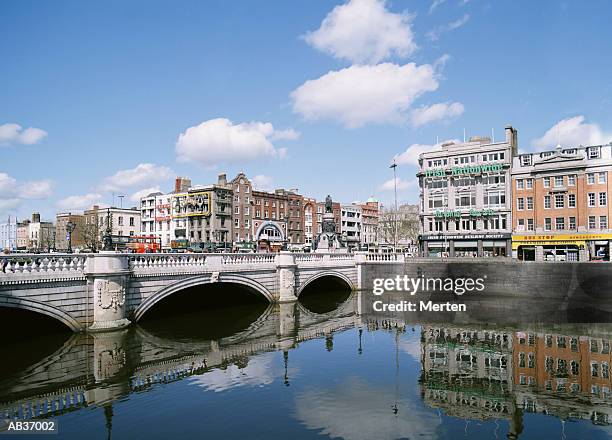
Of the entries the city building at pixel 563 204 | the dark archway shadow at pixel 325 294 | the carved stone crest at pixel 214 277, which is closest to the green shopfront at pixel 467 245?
the city building at pixel 563 204

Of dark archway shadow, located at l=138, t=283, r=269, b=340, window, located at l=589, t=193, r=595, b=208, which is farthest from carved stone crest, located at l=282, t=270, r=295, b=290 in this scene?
window, located at l=589, t=193, r=595, b=208

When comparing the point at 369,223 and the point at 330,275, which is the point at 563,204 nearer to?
the point at 330,275

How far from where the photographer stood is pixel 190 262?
32.6m

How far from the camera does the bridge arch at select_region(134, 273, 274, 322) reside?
1160 inches

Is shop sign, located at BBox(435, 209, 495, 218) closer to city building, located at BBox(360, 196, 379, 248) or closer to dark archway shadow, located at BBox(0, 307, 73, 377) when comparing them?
dark archway shadow, located at BBox(0, 307, 73, 377)

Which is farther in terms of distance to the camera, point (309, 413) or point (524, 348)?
point (524, 348)

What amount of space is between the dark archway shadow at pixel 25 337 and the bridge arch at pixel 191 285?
433 centimetres

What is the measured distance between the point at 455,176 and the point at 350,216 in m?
57.7

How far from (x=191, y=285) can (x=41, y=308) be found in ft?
33.3

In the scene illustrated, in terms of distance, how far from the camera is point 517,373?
22.5 m

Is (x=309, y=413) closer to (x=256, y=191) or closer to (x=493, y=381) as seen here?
(x=493, y=381)

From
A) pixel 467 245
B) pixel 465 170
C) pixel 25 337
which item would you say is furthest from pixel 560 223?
pixel 25 337

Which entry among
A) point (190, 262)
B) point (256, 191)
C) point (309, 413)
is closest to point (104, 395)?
point (309, 413)

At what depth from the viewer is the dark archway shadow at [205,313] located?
3105cm
